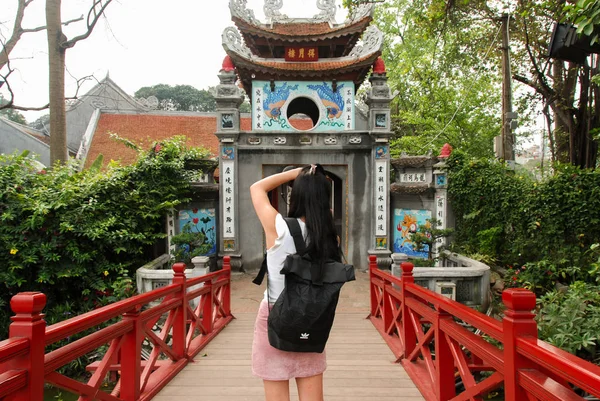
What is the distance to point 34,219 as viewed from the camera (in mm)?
6883

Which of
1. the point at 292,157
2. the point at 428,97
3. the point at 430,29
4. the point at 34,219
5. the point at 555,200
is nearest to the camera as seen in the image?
the point at 34,219

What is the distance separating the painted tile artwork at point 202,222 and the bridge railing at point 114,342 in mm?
3843

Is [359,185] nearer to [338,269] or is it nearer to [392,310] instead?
[392,310]

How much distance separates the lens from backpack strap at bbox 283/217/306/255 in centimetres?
189

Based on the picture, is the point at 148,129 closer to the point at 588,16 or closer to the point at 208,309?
the point at 208,309

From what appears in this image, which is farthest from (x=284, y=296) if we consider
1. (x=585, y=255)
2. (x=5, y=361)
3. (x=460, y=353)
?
(x=585, y=255)

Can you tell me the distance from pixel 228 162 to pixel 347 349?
5.99 m

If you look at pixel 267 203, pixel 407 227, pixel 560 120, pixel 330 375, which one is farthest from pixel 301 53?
pixel 560 120

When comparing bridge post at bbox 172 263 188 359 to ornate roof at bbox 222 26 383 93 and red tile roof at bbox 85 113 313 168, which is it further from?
red tile roof at bbox 85 113 313 168

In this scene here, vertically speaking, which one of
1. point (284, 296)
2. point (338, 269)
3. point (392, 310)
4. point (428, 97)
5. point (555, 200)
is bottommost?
point (392, 310)

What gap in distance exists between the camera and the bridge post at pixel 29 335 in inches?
71.4

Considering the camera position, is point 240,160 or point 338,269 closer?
point 338,269

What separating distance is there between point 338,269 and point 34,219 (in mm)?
6949

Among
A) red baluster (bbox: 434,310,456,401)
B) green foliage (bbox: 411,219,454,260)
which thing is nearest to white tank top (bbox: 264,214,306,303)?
red baluster (bbox: 434,310,456,401)
